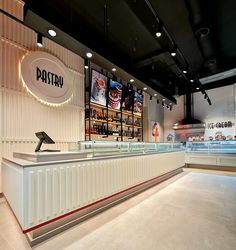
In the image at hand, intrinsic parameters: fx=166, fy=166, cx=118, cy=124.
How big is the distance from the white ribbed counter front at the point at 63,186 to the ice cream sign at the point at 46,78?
217 cm

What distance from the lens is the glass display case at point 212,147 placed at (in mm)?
6629

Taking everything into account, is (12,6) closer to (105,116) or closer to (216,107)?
(105,116)

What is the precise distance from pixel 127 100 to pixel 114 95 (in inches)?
38.9

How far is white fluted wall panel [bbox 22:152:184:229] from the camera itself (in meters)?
1.82

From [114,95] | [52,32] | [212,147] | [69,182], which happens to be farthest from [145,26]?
[212,147]

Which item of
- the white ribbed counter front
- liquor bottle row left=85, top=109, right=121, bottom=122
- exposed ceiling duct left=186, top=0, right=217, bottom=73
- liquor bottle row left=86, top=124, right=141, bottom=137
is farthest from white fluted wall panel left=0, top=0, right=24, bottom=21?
exposed ceiling duct left=186, top=0, right=217, bottom=73

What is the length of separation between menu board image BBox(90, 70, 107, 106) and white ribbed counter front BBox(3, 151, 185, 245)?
3068mm

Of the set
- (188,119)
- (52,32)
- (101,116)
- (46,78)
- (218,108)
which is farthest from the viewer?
(188,119)

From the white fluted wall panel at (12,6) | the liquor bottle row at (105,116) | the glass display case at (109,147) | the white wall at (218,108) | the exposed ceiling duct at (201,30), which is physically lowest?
the glass display case at (109,147)

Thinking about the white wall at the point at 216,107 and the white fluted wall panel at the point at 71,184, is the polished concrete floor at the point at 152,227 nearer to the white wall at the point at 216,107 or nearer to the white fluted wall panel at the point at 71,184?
the white fluted wall panel at the point at 71,184

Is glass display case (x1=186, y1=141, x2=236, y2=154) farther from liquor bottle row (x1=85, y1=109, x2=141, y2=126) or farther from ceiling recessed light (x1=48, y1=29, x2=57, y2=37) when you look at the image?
ceiling recessed light (x1=48, y1=29, x2=57, y2=37)

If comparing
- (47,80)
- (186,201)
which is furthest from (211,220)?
(47,80)

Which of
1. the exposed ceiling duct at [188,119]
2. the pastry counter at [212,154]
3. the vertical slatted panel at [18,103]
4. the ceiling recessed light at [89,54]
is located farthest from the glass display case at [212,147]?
the ceiling recessed light at [89,54]

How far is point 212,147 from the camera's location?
702 centimetres
